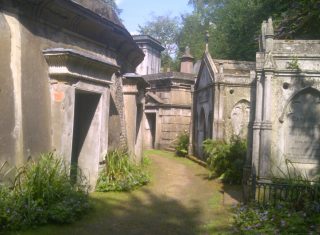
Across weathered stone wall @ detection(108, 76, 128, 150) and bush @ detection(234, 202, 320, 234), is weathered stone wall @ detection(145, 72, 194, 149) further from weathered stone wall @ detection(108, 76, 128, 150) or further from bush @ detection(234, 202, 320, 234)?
bush @ detection(234, 202, 320, 234)

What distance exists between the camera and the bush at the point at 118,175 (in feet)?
27.5

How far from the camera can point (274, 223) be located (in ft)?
19.0

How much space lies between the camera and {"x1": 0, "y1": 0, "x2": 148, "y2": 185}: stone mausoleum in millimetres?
6078

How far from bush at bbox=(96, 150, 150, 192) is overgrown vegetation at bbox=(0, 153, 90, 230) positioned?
1.68 metres

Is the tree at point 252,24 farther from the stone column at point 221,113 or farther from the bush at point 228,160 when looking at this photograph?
the bush at point 228,160

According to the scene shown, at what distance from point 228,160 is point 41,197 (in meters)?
6.74

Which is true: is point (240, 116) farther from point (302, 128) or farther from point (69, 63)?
point (69, 63)

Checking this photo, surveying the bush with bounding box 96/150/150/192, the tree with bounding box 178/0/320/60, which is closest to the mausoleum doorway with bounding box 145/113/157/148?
the tree with bounding box 178/0/320/60

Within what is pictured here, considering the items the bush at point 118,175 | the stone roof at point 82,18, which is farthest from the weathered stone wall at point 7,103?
the bush at point 118,175

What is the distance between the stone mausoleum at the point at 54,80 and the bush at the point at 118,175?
0.87 ft

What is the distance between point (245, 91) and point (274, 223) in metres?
8.51

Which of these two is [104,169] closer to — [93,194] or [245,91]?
[93,194]

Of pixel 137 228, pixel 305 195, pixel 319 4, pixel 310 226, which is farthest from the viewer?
pixel 319 4

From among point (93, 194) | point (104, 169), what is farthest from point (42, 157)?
point (104, 169)
